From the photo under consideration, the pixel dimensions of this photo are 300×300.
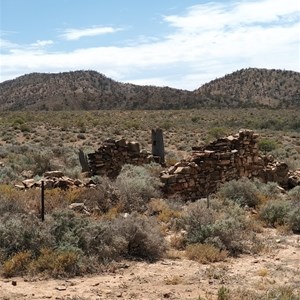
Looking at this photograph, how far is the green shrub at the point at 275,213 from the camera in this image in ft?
38.1

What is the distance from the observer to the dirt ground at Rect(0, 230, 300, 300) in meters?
6.91

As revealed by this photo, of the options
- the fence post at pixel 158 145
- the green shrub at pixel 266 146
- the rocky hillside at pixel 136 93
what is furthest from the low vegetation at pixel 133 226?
the rocky hillside at pixel 136 93

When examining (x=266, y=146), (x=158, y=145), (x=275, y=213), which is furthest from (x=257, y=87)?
(x=275, y=213)

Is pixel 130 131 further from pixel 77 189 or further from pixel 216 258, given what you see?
pixel 216 258

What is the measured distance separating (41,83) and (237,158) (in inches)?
3982

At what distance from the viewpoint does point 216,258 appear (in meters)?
8.81

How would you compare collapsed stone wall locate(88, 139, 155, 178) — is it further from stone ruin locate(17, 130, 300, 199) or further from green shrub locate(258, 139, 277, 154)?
green shrub locate(258, 139, 277, 154)

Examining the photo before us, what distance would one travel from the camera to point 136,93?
10112cm

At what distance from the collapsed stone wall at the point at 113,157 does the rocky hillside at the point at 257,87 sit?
72.9m

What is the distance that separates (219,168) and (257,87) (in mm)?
92114

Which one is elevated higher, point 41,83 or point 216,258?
point 41,83

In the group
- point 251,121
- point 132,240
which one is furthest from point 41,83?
point 132,240

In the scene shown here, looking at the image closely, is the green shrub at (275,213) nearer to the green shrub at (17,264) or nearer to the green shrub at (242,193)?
the green shrub at (242,193)

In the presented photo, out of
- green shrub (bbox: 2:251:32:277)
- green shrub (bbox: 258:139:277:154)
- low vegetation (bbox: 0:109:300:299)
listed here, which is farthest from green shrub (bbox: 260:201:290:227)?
green shrub (bbox: 258:139:277:154)
